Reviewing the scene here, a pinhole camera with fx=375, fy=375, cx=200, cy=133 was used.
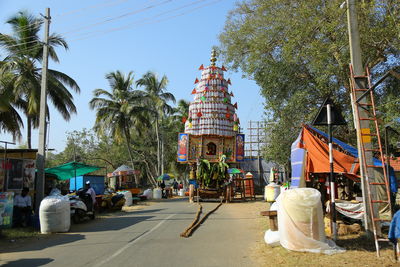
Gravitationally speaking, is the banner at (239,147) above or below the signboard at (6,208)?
above

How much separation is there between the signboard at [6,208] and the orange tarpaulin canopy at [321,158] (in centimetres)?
916

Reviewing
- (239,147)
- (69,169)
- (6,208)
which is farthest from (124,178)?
(6,208)

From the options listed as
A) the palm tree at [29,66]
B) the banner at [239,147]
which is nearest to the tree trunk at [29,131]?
the palm tree at [29,66]

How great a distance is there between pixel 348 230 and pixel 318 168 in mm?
2013

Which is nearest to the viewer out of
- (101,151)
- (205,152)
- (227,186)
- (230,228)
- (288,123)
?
(230,228)

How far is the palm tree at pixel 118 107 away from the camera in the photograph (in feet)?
119

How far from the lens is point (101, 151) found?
53.4 metres

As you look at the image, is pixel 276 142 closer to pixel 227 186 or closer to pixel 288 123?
pixel 288 123

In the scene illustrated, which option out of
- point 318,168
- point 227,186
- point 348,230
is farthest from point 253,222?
point 227,186

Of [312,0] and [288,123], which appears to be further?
[288,123]

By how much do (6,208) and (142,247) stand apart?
19.2ft

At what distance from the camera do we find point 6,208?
11.8 m

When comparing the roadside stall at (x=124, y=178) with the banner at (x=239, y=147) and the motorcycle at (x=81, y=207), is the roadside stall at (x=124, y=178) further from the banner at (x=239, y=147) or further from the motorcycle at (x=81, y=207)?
the motorcycle at (x=81, y=207)

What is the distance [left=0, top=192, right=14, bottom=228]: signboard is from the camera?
452 inches
